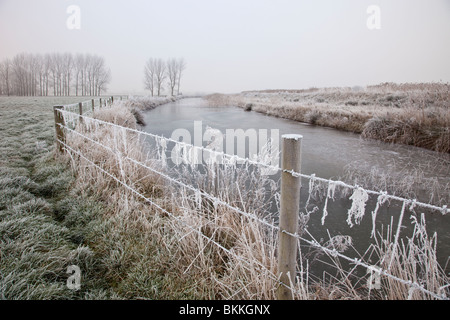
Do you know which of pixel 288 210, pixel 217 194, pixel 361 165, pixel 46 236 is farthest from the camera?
pixel 361 165

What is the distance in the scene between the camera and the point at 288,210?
1561 mm

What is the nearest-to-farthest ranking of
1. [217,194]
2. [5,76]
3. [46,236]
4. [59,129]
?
[46,236], [217,194], [59,129], [5,76]

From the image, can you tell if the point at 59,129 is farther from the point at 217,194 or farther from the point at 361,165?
the point at 361,165

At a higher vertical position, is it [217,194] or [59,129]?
[59,129]

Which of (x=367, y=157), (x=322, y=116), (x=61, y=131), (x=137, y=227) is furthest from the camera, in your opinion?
(x=322, y=116)

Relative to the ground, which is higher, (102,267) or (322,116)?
(322,116)

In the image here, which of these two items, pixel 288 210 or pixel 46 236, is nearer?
pixel 288 210

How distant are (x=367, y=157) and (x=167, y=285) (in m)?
7.42

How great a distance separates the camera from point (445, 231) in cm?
380

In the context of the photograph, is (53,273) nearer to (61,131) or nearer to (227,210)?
(227,210)

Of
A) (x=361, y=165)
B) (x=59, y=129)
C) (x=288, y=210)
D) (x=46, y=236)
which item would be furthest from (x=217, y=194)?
(x=361, y=165)

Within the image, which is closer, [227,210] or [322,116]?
[227,210]
